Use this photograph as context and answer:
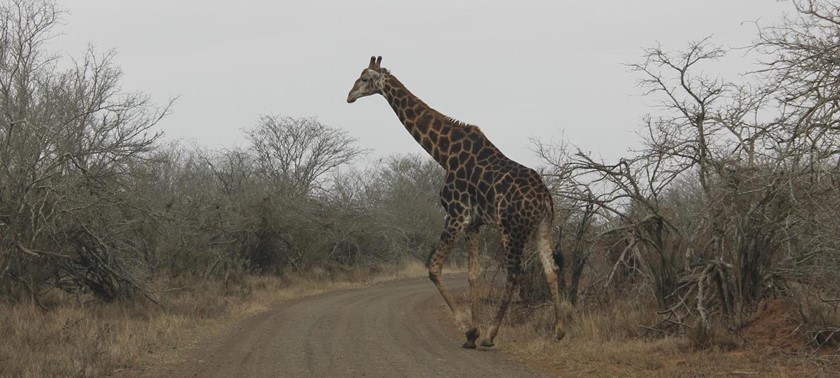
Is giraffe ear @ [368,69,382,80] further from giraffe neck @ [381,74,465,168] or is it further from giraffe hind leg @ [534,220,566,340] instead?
giraffe hind leg @ [534,220,566,340]

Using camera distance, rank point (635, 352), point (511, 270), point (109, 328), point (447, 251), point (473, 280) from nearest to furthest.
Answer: point (635, 352), point (511, 270), point (447, 251), point (473, 280), point (109, 328)

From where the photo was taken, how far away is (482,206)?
438 inches

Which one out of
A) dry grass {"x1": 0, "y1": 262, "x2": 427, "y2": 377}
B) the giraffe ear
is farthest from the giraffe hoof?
the giraffe ear

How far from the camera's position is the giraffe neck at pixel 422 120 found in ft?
39.3

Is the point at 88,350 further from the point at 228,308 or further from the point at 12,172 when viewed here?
the point at 228,308

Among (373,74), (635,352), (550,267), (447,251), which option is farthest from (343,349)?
(373,74)

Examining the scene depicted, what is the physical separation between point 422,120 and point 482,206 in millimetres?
2025

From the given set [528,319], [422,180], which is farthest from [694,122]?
[422,180]

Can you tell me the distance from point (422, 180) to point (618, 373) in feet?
167

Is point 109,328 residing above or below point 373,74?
below

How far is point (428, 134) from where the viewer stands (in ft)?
40.0

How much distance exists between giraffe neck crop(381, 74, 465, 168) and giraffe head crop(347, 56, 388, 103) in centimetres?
11

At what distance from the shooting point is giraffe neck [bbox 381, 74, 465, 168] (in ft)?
39.3

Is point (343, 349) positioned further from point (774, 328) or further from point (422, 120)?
point (774, 328)
